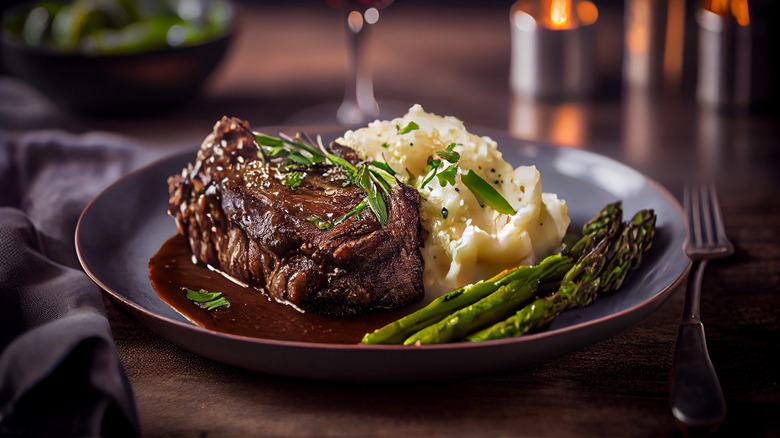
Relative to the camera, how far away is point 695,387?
7.95 feet

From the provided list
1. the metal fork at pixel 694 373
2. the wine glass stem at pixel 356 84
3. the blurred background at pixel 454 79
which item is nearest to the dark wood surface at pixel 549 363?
the blurred background at pixel 454 79

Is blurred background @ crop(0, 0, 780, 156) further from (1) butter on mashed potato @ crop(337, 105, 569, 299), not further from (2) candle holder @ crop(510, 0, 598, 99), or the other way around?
(1) butter on mashed potato @ crop(337, 105, 569, 299)

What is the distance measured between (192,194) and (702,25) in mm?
3766

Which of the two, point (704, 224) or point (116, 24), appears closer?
point (704, 224)

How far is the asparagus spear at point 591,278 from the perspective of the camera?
2.70 m

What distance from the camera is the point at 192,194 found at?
340 cm

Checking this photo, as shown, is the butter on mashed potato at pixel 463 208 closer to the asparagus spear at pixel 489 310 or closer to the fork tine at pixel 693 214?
the asparagus spear at pixel 489 310

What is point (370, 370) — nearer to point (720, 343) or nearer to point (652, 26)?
point (720, 343)

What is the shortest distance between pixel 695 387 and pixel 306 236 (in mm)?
1330

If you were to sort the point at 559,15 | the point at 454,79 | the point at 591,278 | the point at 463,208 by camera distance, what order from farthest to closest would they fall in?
the point at 454,79, the point at 559,15, the point at 463,208, the point at 591,278

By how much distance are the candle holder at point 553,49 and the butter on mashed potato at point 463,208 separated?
2.52 metres

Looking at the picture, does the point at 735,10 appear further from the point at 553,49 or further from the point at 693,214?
the point at 693,214

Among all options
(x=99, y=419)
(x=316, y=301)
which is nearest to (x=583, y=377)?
(x=316, y=301)

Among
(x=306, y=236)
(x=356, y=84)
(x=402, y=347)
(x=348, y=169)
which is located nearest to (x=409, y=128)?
(x=348, y=169)
